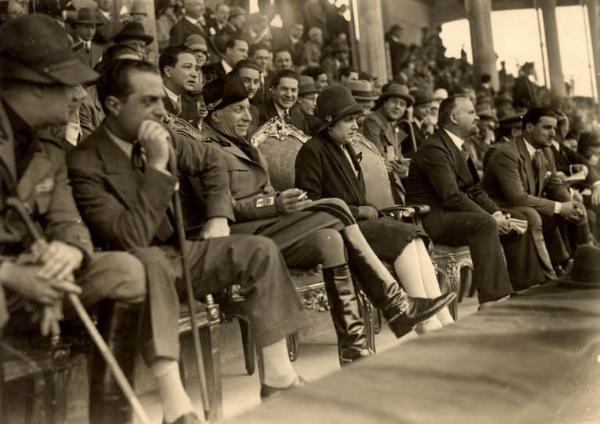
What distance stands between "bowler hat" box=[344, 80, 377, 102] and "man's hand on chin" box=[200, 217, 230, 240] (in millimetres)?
3360

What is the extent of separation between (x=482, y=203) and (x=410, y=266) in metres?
1.52

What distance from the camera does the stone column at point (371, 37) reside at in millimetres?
6770

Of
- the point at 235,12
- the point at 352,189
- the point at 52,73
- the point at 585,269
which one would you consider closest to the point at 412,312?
the point at 352,189

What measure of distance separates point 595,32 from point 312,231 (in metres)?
3.44

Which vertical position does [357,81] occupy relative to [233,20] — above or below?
below

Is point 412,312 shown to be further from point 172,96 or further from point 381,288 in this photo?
point 172,96

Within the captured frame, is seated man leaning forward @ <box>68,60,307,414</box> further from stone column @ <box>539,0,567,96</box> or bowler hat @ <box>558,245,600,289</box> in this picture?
stone column @ <box>539,0,567,96</box>

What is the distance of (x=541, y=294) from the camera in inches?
215

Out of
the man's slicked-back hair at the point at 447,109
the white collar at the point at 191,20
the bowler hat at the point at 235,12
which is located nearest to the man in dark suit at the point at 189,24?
the white collar at the point at 191,20

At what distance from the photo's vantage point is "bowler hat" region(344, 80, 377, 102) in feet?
21.7

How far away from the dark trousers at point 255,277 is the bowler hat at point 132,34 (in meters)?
2.20

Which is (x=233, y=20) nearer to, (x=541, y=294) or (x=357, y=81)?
(x=357, y=81)

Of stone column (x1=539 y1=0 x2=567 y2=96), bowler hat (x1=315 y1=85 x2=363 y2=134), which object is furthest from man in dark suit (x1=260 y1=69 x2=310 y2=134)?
stone column (x1=539 y1=0 x2=567 y2=96)

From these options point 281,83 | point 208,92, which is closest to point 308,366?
point 208,92
